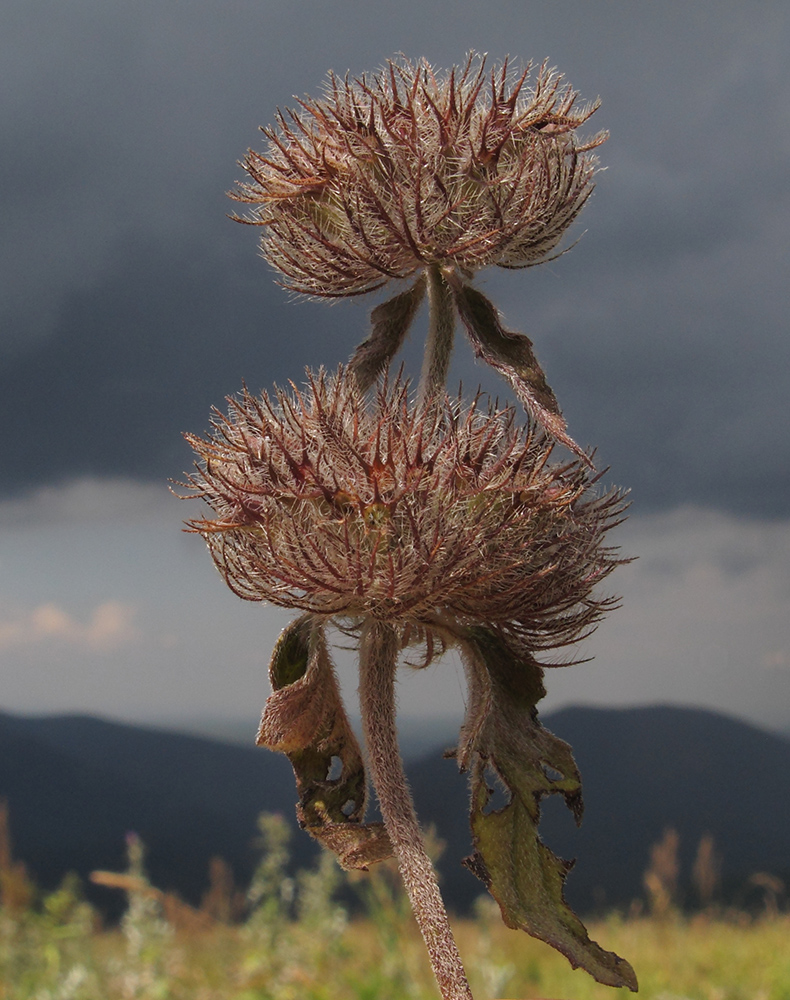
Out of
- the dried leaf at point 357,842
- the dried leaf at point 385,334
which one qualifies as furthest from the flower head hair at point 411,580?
the dried leaf at point 385,334

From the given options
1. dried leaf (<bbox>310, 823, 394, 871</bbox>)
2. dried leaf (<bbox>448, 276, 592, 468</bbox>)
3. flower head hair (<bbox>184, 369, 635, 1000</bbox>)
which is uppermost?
dried leaf (<bbox>448, 276, 592, 468</bbox>)

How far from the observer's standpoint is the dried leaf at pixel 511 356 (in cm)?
204

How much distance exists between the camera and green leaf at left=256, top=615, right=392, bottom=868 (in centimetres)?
223

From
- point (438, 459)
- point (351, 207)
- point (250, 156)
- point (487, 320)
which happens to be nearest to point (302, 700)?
point (438, 459)

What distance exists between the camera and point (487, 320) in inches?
90.2

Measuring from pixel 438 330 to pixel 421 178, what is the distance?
1.48 feet

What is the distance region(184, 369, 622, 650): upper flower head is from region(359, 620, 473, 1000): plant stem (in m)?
0.18

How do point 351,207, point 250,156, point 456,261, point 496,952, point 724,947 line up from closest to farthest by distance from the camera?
point 351,207 < point 456,261 < point 250,156 < point 496,952 < point 724,947

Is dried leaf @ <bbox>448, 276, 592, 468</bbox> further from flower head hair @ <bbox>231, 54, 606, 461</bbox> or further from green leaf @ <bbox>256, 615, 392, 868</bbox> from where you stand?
green leaf @ <bbox>256, 615, 392, 868</bbox>

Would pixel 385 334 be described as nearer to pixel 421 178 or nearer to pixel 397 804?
pixel 421 178

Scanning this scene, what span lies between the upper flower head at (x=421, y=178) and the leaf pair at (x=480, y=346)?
4.6 inches

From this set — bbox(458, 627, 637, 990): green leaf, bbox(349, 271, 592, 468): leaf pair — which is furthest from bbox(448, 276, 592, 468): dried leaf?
bbox(458, 627, 637, 990): green leaf

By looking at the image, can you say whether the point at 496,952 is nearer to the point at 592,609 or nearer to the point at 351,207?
the point at 592,609

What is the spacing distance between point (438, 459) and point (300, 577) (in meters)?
0.43
